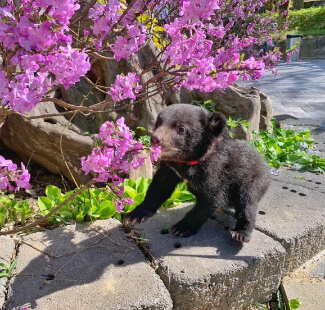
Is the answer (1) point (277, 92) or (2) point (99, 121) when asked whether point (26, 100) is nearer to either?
(2) point (99, 121)

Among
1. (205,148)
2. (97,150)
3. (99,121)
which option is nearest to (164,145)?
(205,148)

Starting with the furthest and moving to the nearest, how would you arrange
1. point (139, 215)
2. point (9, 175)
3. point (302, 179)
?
point (302, 179), point (139, 215), point (9, 175)

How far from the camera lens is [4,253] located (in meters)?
2.12

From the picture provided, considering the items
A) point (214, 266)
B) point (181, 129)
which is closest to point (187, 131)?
point (181, 129)

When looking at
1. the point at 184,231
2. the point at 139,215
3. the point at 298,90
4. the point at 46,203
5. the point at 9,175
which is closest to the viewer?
the point at 9,175

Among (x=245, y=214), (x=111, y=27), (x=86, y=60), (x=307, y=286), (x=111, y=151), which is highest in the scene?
(x=111, y=27)

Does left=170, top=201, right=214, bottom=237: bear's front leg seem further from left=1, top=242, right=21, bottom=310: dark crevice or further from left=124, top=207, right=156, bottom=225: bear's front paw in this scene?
left=1, top=242, right=21, bottom=310: dark crevice

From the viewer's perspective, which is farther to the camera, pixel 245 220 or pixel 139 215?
pixel 139 215

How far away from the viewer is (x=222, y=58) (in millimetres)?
2613

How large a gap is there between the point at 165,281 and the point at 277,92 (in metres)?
7.70

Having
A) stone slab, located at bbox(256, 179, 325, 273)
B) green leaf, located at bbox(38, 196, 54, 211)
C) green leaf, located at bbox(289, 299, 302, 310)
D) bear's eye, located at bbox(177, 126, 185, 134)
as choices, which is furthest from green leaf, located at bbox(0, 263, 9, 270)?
green leaf, located at bbox(289, 299, 302, 310)

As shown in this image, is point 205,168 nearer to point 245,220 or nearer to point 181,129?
point 181,129

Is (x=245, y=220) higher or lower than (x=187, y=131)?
lower

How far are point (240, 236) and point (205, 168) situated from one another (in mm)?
461
